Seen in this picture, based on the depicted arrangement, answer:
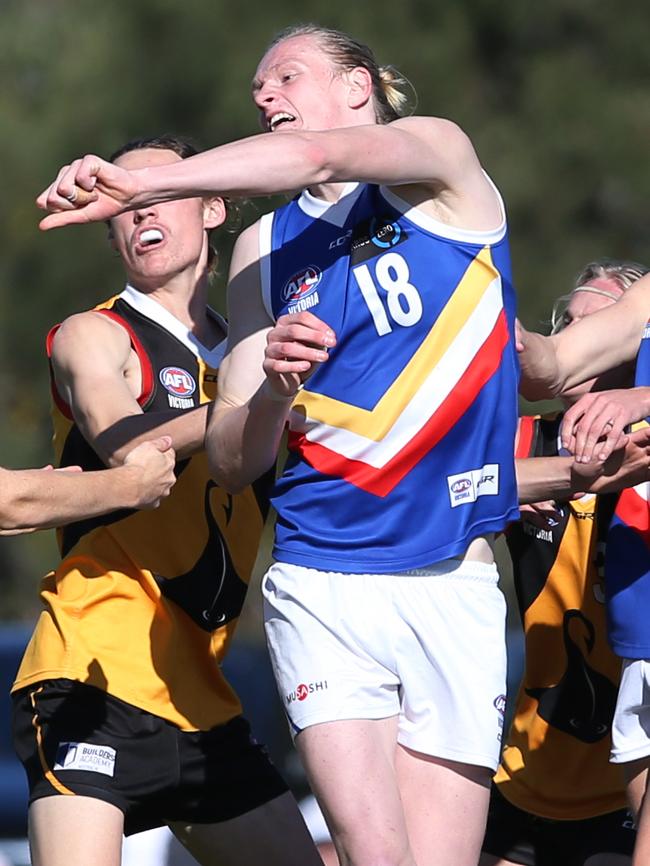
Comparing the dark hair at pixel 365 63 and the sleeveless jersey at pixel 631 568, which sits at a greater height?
the dark hair at pixel 365 63

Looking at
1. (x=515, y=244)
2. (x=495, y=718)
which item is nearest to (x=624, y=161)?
(x=515, y=244)

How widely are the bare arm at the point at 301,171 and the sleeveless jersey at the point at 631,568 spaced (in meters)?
0.81

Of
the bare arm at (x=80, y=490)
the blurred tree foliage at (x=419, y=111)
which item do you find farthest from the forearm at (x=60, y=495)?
the blurred tree foliage at (x=419, y=111)

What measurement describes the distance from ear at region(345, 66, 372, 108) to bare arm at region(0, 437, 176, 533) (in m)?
0.97

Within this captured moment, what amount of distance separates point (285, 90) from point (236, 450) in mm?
888

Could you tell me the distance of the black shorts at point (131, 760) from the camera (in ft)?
12.9

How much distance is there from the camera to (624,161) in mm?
15969

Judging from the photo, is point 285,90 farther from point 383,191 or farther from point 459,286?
point 459,286

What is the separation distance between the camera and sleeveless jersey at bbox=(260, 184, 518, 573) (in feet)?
11.4

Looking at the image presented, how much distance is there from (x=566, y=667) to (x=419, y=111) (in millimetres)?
11715

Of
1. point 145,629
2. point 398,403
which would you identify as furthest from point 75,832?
point 398,403

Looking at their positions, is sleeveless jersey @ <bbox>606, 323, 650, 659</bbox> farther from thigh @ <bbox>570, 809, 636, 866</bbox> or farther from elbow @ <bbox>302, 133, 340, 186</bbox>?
elbow @ <bbox>302, 133, 340, 186</bbox>

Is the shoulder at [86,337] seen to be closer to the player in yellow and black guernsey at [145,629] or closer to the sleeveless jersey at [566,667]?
the player in yellow and black guernsey at [145,629]

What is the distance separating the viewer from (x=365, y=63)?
12.5ft
